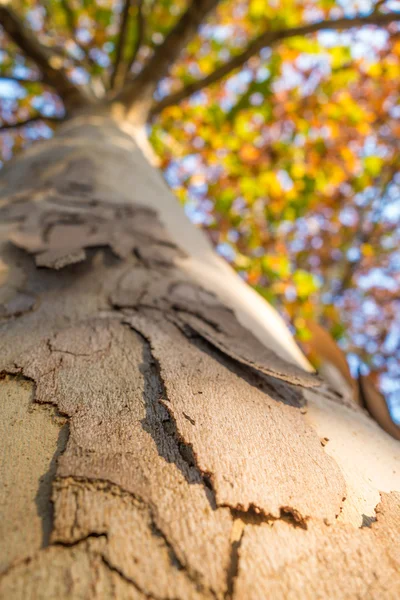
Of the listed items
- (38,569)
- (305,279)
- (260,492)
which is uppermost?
(305,279)

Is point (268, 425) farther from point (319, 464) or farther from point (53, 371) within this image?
point (53, 371)

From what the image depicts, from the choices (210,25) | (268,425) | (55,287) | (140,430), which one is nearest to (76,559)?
(140,430)

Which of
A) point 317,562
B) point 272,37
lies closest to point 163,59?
point 272,37

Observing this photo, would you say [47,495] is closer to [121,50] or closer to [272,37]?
[272,37]

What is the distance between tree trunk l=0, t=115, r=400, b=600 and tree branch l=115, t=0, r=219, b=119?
1.69 meters

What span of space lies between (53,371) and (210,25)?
456 centimetres

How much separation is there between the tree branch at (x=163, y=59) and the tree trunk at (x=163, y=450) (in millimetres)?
1688

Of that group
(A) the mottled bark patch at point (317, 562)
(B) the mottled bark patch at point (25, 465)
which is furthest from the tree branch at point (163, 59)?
(A) the mottled bark patch at point (317, 562)

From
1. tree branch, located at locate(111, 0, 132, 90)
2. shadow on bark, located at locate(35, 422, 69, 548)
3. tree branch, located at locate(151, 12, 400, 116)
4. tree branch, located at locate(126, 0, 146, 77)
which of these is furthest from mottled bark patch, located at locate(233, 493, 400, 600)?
Answer: tree branch, located at locate(126, 0, 146, 77)

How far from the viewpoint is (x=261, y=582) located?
0.89ft

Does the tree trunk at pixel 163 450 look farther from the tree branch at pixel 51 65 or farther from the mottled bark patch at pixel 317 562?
the tree branch at pixel 51 65

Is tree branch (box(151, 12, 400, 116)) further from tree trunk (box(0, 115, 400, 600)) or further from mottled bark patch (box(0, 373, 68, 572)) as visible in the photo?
mottled bark patch (box(0, 373, 68, 572))

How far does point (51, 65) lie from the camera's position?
2020mm

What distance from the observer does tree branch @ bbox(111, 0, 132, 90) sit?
221 centimetres
